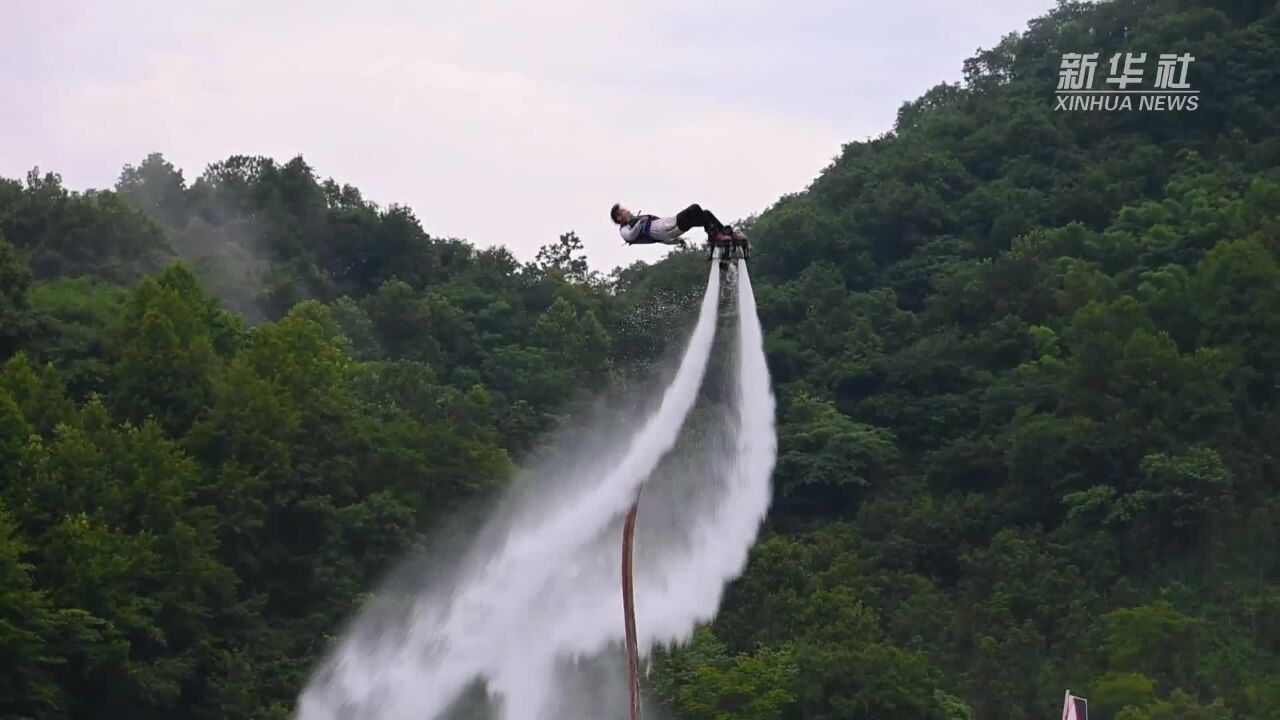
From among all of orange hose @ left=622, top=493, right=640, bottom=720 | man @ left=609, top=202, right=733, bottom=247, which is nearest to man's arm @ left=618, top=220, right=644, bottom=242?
man @ left=609, top=202, right=733, bottom=247

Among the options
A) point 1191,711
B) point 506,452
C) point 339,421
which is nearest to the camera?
point 1191,711

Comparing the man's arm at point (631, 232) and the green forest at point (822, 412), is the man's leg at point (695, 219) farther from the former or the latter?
the green forest at point (822, 412)

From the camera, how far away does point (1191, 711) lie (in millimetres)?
50156

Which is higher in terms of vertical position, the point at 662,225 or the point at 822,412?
the point at 662,225

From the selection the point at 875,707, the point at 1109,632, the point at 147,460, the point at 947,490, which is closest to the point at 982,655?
the point at 1109,632

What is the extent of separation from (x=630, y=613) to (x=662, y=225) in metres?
5.79

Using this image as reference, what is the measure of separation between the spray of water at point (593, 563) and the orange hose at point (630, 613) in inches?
32.7

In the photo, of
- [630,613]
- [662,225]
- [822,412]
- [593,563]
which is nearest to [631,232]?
[662,225]

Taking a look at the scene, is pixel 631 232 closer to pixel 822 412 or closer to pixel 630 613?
pixel 630 613

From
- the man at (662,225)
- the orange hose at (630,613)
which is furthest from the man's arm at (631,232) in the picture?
the orange hose at (630,613)

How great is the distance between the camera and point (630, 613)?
3036 cm

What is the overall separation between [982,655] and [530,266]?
4805 cm

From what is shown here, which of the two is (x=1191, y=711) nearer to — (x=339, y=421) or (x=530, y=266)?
(x=339, y=421)

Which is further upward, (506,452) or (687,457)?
→ (687,457)
